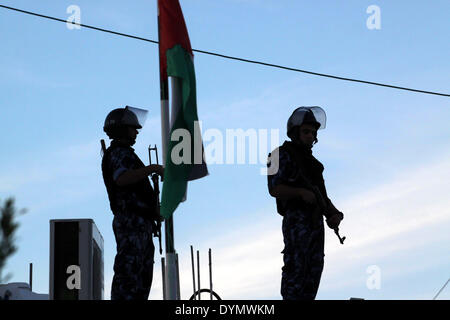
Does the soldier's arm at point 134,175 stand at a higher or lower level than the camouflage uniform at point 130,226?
higher

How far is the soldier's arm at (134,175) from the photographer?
7730 mm

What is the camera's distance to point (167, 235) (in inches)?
310

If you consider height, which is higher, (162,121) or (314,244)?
(162,121)

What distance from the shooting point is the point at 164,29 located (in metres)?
8.45

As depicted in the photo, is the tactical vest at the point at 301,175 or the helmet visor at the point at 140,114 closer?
the tactical vest at the point at 301,175

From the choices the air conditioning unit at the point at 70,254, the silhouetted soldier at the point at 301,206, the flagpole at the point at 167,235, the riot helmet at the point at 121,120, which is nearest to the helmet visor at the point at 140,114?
the riot helmet at the point at 121,120

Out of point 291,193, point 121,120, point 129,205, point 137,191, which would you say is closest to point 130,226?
point 129,205

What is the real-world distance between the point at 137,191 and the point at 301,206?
4.46ft

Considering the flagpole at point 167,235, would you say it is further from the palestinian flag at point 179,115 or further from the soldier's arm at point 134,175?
the soldier's arm at point 134,175

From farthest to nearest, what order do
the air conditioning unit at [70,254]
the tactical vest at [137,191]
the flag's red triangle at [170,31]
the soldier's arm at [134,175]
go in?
the air conditioning unit at [70,254]
the flag's red triangle at [170,31]
the tactical vest at [137,191]
the soldier's arm at [134,175]
